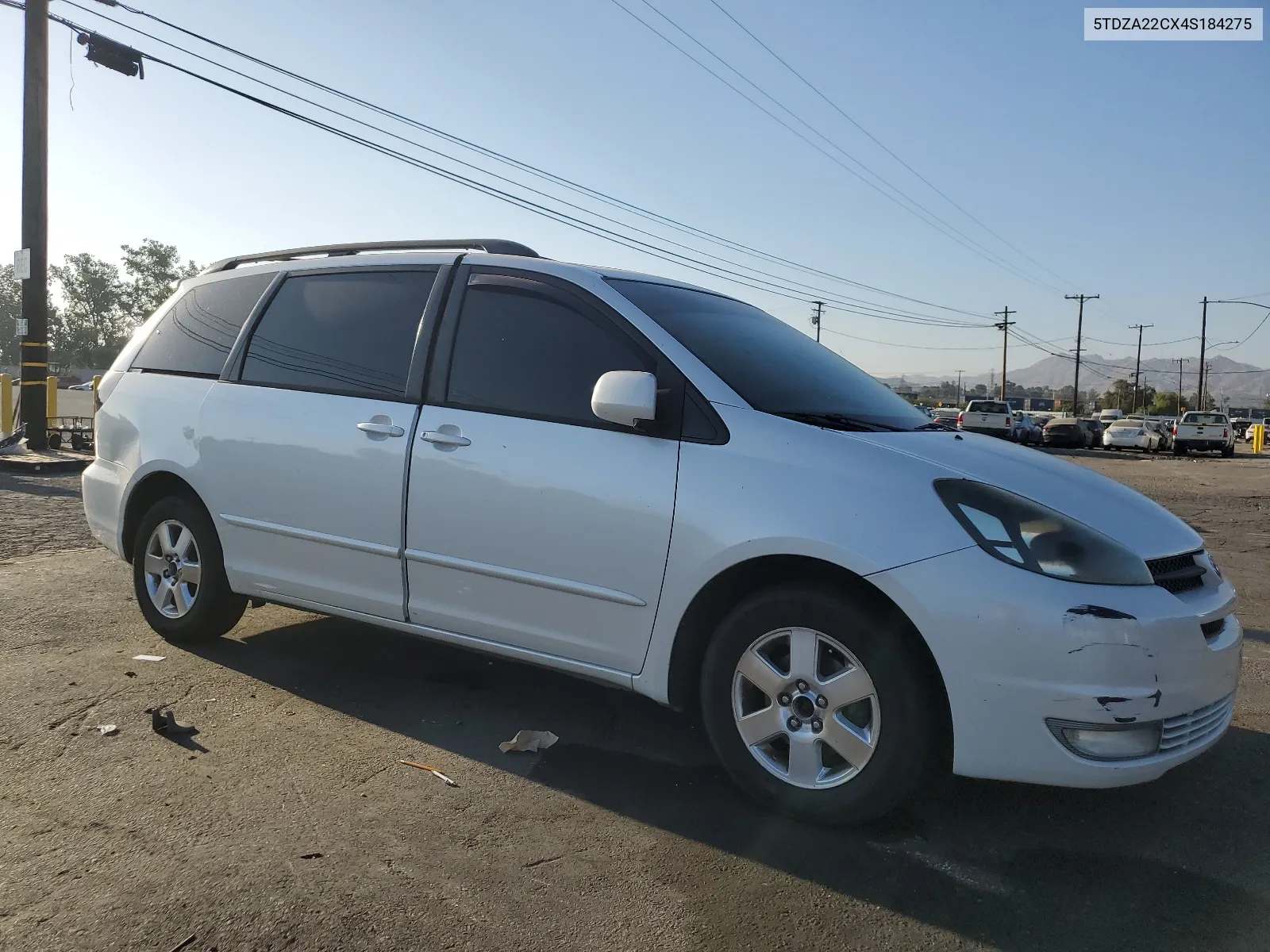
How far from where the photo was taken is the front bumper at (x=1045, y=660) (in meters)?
2.62

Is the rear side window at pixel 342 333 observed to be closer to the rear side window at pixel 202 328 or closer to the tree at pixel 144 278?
the rear side window at pixel 202 328

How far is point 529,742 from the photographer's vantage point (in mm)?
3541

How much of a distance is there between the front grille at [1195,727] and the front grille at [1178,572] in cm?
36

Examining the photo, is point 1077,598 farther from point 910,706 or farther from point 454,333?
point 454,333

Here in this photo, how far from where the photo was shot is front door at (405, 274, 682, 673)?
127 inches

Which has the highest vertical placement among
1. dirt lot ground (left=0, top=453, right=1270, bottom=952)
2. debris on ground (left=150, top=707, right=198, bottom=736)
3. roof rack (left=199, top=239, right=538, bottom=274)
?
roof rack (left=199, top=239, right=538, bottom=274)

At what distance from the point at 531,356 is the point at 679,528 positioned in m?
0.99

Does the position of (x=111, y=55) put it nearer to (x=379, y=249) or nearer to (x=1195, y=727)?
(x=379, y=249)

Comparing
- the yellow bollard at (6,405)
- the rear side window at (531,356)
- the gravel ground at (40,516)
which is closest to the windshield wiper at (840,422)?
the rear side window at (531,356)

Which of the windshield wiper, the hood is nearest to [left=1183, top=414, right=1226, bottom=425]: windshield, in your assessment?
the hood

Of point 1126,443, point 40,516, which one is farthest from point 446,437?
point 1126,443

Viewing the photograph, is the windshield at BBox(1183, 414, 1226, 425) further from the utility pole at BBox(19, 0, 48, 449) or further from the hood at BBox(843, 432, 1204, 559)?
the hood at BBox(843, 432, 1204, 559)

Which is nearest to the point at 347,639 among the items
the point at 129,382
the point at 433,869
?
the point at 129,382

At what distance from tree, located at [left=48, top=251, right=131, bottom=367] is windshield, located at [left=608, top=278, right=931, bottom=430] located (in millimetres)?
114318
